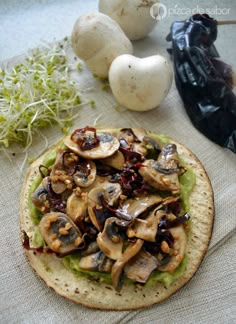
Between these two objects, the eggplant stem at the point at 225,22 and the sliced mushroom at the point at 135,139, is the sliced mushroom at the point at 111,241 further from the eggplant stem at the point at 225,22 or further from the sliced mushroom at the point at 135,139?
the eggplant stem at the point at 225,22

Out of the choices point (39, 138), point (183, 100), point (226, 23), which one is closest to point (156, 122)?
point (183, 100)

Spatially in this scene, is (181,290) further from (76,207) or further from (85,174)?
(85,174)

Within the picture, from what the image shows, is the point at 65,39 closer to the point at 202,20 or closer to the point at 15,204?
the point at 202,20

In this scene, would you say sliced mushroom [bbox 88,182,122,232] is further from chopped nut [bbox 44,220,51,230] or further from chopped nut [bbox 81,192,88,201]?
chopped nut [bbox 44,220,51,230]

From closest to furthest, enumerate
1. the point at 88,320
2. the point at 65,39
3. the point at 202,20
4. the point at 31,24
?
1. the point at 88,320
2. the point at 202,20
3. the point at 65,39
4. the point at 31,24

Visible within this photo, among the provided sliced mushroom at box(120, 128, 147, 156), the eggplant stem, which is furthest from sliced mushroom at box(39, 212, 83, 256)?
the eggplant stem

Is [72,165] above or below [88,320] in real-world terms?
above

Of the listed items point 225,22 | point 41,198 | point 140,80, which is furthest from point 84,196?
point 225,22

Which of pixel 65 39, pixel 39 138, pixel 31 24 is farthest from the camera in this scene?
pixel 31 24
